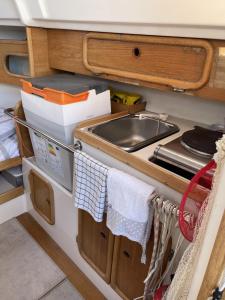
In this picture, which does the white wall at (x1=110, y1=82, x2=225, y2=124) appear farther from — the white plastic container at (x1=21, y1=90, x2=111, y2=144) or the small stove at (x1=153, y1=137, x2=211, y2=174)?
the small stove at (x1=153, y1=137, x2=211, y2=174)

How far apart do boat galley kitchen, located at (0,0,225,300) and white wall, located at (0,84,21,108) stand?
309mm

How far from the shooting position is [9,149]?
1825 mm

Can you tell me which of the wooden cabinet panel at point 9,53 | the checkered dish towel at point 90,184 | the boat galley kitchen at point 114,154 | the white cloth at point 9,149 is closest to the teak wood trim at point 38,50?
the boat galley kitchen at point 114,154

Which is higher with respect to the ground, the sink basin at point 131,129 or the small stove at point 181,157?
the small stove at point 181,157

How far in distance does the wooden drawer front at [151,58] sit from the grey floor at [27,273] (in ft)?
4.55

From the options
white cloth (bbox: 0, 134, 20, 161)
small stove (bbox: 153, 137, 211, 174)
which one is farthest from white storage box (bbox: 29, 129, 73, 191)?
small stove (bbox: 153, 137, 211, 174)

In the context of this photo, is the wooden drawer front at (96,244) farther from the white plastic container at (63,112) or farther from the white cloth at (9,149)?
the white cloth at (9,149)

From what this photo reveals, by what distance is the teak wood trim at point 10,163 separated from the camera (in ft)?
5.96

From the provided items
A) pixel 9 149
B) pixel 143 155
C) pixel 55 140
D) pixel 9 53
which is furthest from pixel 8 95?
pixel 143 155

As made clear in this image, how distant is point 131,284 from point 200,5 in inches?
51.5

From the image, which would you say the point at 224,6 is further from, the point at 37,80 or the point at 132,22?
the point at 37,80

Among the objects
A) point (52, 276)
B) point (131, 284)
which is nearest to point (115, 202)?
point (131, 284)

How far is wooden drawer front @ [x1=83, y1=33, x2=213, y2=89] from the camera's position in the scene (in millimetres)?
1038

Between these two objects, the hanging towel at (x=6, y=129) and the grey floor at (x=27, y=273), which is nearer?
the grey floor at (x=27, y=273)
